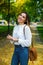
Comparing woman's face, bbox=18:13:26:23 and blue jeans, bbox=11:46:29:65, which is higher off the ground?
woman's face, bbox=18:13:26:23

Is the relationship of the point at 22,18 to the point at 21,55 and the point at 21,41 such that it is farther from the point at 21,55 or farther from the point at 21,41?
the point at 21,55

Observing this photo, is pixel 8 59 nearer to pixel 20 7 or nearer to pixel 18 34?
pixel 18 34

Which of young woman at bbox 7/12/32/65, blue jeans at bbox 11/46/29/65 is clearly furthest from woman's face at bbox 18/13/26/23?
blue jeans at bbox 11/46/29/65

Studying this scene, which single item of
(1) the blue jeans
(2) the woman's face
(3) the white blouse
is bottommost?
(1) the blue jeans

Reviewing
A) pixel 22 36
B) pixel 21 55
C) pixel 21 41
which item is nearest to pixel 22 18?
pixel 22 36

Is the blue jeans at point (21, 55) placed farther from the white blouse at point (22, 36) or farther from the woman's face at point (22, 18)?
the woman's face at point (22, 18)

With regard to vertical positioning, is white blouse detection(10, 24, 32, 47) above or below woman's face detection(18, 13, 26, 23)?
below

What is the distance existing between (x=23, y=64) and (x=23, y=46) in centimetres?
36

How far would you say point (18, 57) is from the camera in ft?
16.1

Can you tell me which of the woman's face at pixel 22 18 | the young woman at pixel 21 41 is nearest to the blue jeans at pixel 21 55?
the young woman at pixel 21 41

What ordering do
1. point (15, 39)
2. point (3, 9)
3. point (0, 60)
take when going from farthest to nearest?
point (3, 9) → point (0, 60) → point (15, 39)

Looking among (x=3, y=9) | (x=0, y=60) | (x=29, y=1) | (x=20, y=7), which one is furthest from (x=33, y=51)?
(x=20, y=7)

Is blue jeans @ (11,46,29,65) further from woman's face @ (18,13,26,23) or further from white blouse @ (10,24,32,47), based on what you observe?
woman's face @ (18,13,26,23)

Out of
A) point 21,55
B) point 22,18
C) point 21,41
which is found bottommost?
point 21,55
